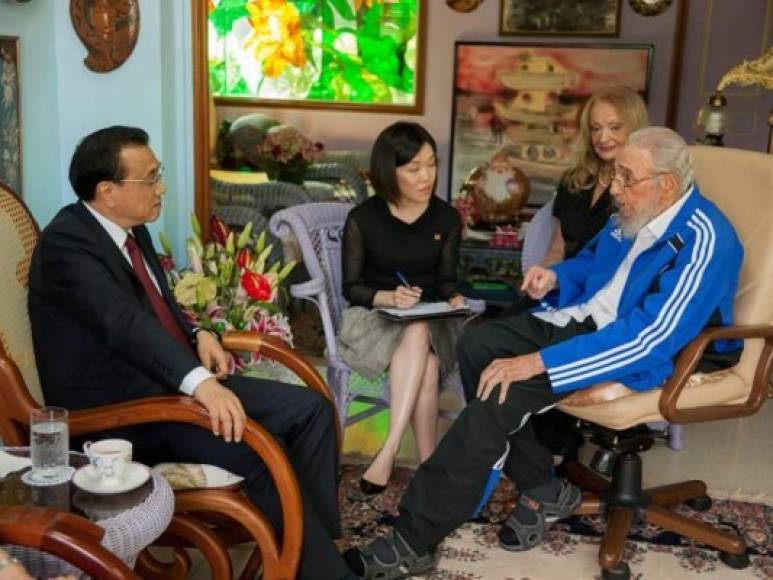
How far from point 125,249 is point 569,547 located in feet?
5.07

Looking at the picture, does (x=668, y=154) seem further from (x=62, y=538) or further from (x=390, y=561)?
(x=62, y=538)

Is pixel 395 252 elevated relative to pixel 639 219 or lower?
lower

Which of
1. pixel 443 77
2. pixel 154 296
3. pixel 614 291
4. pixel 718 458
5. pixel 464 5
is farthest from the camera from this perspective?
pixel 443 77

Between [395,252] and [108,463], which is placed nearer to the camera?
[108,463]

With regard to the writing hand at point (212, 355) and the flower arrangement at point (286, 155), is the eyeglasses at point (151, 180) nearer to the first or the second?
the writing hand at point (212, 355)

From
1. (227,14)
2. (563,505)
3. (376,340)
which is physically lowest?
(563,505)

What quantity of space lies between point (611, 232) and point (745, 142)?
349cm

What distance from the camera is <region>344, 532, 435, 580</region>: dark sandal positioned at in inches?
100

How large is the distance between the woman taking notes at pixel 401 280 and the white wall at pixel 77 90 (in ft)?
2.21

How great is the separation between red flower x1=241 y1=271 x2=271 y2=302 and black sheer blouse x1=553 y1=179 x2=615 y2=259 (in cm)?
115

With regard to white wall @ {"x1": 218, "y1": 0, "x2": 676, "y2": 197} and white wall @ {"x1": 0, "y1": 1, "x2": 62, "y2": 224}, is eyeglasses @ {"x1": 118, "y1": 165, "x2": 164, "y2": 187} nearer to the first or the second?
white wall @ {"x1": 0, "y1": 1, "x2": 62, "y2": 224}

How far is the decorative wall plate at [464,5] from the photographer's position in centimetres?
647

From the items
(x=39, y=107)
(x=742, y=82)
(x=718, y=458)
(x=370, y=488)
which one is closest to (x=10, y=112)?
(x=39, y=107)

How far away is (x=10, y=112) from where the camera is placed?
2.64 meters
